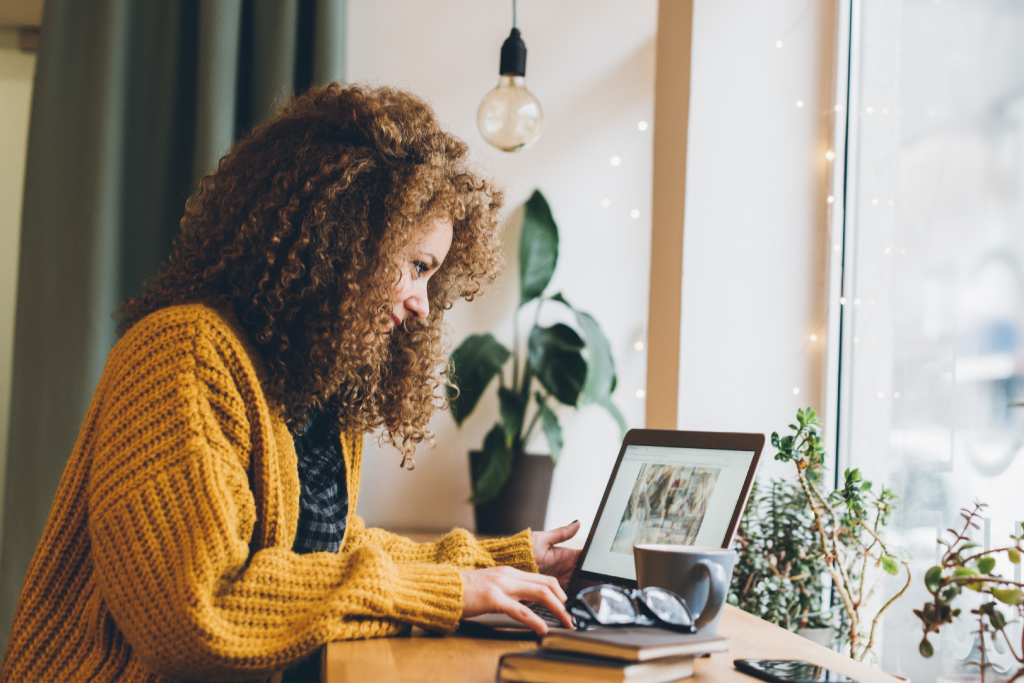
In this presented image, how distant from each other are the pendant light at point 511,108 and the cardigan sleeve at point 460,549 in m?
0.84

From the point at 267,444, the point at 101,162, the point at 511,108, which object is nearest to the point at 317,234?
the point at 267,444

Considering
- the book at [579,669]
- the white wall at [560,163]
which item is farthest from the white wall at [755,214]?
the book at [579,669]

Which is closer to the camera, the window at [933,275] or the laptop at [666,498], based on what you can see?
the laptop at [666,498]

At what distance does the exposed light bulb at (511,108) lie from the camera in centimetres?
156

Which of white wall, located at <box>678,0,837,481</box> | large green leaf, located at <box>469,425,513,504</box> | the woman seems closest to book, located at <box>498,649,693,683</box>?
the woman

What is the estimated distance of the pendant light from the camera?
156cm

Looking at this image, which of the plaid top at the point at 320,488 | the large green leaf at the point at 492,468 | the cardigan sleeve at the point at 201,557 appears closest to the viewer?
the cardigan sleeve at the point at 201,557

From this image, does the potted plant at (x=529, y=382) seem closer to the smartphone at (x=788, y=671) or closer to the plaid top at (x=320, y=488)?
the plaid top at (x=320, y=488)

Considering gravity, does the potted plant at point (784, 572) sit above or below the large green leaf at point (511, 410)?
below

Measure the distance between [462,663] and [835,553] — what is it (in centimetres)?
70

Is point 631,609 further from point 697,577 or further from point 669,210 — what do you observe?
point 669,210

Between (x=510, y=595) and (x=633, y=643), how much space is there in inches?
9.4

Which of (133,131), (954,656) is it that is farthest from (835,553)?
(133,131)

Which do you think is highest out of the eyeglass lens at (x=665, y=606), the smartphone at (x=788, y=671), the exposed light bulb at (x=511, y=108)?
the exposed light bulb at (x=511, y=108)
